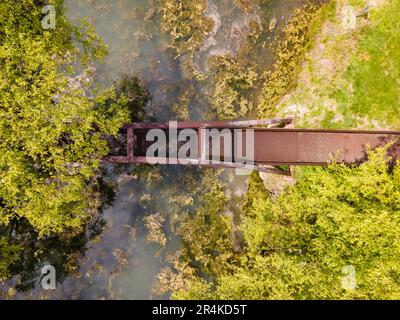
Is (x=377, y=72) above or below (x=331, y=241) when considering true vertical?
above

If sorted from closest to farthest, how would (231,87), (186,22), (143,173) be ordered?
(186,22) < (231,87) < (143,173)

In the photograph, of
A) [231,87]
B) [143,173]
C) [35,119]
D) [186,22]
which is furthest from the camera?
[143,173]

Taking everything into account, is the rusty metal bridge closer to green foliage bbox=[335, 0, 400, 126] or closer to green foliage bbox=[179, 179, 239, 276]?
green foliage bbox=[335, 0, 400, 126]

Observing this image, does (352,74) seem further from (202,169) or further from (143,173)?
(143,173)

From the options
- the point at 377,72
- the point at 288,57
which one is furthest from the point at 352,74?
the point at 288,57

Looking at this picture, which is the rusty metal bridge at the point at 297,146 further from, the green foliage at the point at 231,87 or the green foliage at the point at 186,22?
the green foliage at the point at 186,22
